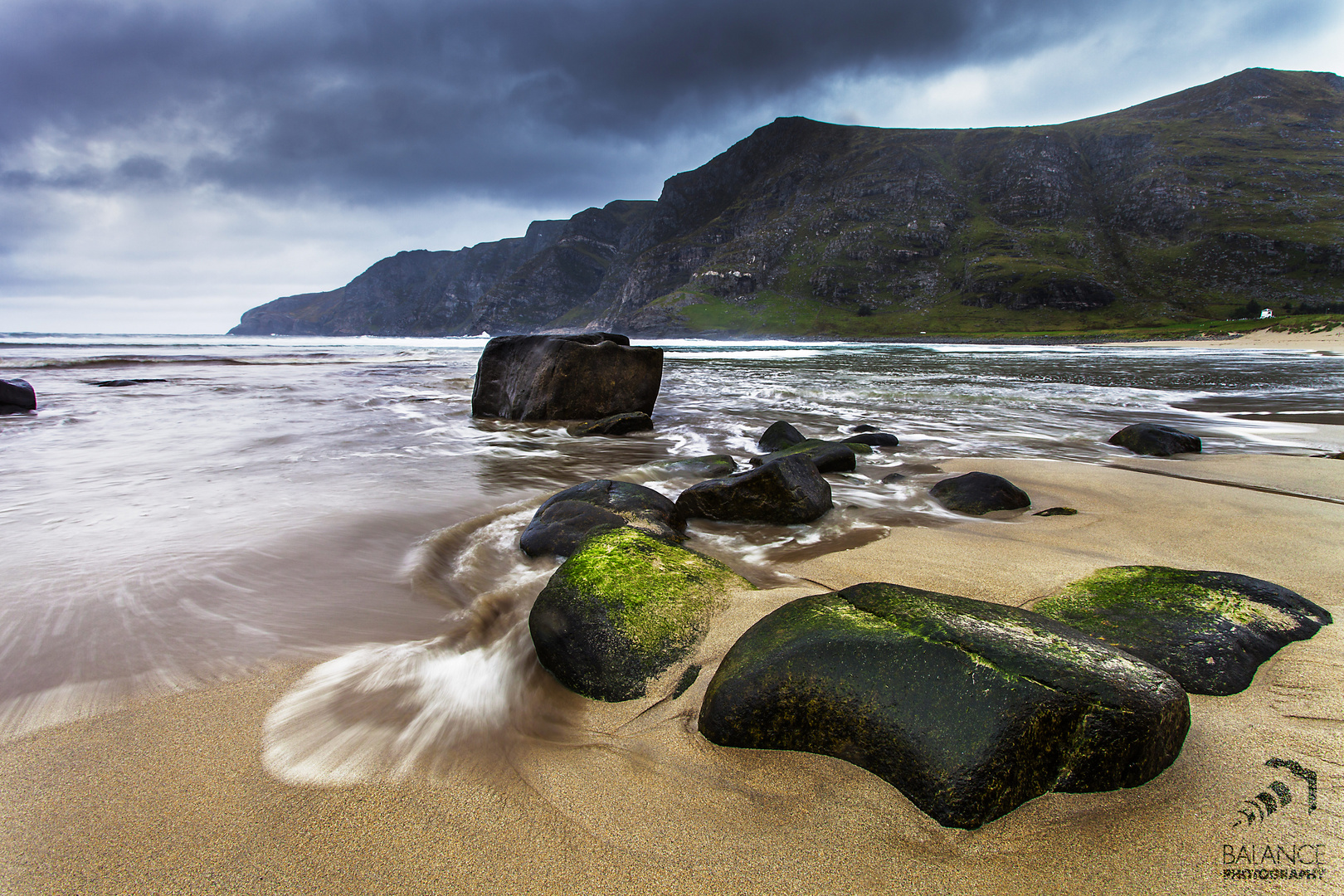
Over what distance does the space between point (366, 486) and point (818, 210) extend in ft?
480

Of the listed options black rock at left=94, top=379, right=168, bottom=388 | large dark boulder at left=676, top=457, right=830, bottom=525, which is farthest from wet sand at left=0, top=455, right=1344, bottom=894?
black rock at left=94, top=379, right=168, bottom=388

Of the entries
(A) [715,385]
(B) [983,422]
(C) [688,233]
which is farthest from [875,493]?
(C) [688,233]

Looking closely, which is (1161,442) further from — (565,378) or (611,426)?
(565,378)

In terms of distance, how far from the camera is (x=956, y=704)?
168 cm

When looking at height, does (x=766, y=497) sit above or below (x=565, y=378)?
below

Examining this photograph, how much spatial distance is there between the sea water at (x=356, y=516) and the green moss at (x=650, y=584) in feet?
1.70

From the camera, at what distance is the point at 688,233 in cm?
17575

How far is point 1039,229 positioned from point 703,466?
138 metres

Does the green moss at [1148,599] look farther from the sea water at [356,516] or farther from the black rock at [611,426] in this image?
the black rock at [611,426]

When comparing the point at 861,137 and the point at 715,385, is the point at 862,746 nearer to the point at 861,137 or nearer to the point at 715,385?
the point at 715,385

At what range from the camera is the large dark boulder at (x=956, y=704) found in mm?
1597

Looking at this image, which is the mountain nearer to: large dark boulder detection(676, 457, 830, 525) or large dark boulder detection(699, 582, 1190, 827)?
large dark boulder detection(676, 457, 830, 525)

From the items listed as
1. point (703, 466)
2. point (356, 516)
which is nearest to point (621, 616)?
point (356, 516)

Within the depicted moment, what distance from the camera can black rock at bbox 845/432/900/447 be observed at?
829 centimetres
